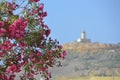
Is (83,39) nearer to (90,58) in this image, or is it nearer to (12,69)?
(90,58)

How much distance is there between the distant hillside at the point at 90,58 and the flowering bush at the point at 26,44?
73.2 metres

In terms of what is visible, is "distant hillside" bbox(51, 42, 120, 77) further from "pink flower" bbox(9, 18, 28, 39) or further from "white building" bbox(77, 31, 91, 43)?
"pink flower" bbox(9, 18, 28, 39)

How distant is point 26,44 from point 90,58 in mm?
85619

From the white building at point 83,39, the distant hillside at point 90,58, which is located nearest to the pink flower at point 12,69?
the distant hillside at point 90,58

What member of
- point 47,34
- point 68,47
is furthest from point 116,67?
point 47,34

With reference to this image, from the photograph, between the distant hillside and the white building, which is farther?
the white building

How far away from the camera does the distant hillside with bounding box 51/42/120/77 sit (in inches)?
3357

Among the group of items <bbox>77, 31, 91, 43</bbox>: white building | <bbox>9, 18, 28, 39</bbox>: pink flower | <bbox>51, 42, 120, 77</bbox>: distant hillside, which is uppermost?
<bbox>77, 31, 91, 43</bbox>: white building

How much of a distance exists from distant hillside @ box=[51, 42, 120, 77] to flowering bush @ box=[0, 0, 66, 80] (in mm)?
73190

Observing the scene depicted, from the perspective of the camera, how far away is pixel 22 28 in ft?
27.7

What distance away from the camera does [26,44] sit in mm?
9125

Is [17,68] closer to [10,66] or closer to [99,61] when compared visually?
[10,66]

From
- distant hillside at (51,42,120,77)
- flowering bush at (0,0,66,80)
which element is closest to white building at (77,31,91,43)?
distant hillside at (51,42,120,77)

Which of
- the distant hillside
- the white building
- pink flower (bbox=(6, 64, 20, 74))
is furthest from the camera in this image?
the white building
